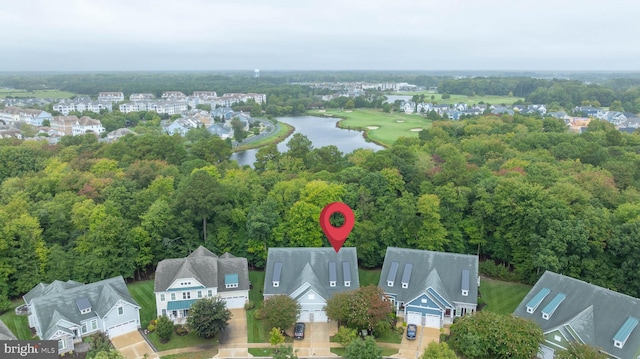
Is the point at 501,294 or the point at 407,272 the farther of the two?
the point at 501,294

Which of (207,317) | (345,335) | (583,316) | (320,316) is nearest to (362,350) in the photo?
(345,335)

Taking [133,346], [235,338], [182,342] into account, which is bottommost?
[133,346]

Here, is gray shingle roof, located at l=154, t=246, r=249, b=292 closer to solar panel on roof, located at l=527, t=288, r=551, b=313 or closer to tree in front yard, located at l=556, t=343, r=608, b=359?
solar panel on roof, located at l=527, t=288, r=551, b=313

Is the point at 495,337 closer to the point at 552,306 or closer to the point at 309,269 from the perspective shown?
the point at 552,306

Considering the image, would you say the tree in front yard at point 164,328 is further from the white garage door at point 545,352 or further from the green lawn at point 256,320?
the white garage door at point 545,352

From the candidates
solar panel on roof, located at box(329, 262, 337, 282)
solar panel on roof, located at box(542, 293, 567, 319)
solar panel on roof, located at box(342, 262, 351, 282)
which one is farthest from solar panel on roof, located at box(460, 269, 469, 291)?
solar panel on roof, located at box(329, 262, 337, 282)

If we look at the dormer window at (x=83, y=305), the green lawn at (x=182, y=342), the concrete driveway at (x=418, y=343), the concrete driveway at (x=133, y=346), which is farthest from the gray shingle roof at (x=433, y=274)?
the dormer window at (x=83, y=305)
